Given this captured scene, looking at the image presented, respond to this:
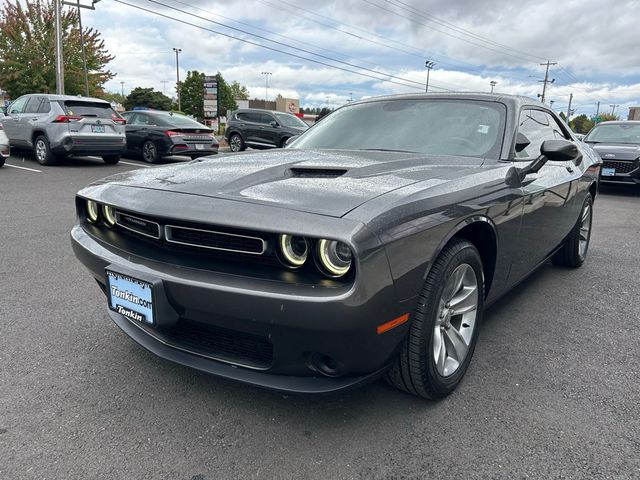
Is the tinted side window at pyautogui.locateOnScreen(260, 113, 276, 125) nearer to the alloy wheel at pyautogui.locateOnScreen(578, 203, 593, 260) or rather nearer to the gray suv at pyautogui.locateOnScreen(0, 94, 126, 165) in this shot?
the gray suv at pyautogui.locateOnScreen(0, 94, 126, 165)

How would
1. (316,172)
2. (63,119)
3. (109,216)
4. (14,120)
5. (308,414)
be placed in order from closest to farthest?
(308,414) < (316,172) < (109,216) < (63,119) < (14,120)

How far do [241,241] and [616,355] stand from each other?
2.33 meters

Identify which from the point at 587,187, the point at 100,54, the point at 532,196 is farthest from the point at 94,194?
the point at 100,54

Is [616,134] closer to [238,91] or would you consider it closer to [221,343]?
[221,343]

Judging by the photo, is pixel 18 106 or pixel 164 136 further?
pixel 164 136

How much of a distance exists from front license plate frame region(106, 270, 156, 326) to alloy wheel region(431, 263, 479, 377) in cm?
117

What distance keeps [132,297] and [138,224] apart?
1.24 feet

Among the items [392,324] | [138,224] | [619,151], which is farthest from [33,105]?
[619,151]

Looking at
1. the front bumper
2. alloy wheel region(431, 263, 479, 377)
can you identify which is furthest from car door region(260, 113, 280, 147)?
the front bumper

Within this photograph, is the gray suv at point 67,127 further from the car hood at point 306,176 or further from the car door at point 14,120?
the car hood at point 306,176

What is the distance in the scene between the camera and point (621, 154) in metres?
9.98

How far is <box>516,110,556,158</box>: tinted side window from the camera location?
10.2 ft

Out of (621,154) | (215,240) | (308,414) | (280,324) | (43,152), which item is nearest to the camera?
(280,324)

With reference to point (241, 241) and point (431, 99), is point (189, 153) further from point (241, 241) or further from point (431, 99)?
point (241, 241)
